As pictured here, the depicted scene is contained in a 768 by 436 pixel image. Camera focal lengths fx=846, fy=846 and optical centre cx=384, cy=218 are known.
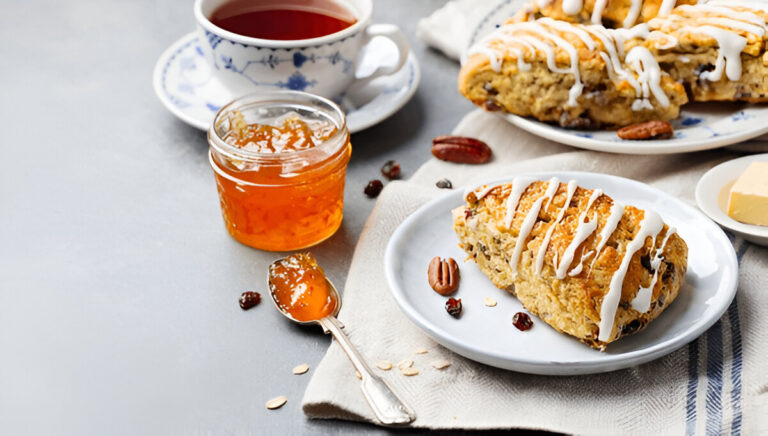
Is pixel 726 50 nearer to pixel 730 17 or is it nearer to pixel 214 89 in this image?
pixel 730 17

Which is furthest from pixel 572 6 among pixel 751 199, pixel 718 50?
pixel 751 199

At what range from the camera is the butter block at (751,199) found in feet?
6.82

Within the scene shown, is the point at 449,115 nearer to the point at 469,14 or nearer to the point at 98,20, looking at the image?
the point at 469,14

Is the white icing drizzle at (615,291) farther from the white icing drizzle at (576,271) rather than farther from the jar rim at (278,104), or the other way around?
the jar rim at (278,104)

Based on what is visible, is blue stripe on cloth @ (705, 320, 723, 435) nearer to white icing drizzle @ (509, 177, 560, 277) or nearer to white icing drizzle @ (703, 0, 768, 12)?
white icing drizzle @ (509, 177, 560, 277)

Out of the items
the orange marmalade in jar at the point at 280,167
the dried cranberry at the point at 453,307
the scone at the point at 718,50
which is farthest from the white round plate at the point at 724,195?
the orange marmalade in jar at the point at 280,167

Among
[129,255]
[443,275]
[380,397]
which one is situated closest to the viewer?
[380,397]

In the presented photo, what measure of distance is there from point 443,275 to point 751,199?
796 mm

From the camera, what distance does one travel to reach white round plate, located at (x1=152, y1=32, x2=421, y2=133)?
2674 mm

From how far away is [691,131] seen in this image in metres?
2.50

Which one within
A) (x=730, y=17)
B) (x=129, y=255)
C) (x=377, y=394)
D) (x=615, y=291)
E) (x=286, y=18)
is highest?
(x=730, y=17)

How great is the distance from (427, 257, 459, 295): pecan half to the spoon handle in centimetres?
26

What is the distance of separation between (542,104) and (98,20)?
6.32 ft

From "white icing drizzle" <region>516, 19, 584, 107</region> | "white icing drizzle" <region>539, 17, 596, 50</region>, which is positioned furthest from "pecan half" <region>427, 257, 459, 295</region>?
"white icing drizzle" <region>539, 17, 596, 50</region>
